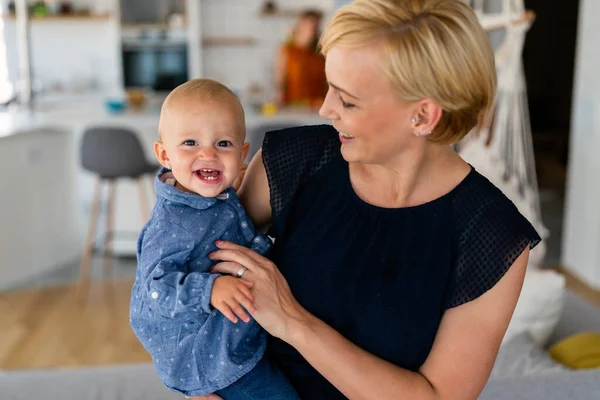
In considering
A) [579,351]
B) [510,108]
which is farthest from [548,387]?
[510,108]

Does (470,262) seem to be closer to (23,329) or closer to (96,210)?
(23,329)

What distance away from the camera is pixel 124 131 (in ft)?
12.7

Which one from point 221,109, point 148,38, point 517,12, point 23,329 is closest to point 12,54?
point 148,38

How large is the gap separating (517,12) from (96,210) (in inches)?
98.6

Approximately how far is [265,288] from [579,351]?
47.3 inches

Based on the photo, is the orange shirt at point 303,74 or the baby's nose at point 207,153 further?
the orange shirt at point 303,74

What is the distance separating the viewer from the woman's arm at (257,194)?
4.09 feet

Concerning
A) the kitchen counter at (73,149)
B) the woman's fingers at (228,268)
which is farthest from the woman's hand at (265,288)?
the kitchen counter at (73,149)

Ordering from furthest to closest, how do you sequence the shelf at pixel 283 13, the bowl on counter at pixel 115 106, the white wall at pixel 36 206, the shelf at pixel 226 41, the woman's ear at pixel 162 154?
the shelf at pixel 226 41
the shelf at pixel 283 13
the bowl on counter at pixel 115 106
the white wall at pixel 36 206
the woman's ear at pixel 162 154

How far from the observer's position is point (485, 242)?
109cm

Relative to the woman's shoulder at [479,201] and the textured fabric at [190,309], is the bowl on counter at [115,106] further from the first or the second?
the woman's shoulder at [479,201]

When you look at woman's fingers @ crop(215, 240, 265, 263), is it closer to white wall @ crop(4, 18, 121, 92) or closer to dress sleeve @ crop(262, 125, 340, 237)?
dress sleeve @ crop(262, 125, 340, 237)

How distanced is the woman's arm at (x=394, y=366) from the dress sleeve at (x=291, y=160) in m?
0.14

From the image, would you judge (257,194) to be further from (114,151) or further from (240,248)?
(114,151)
